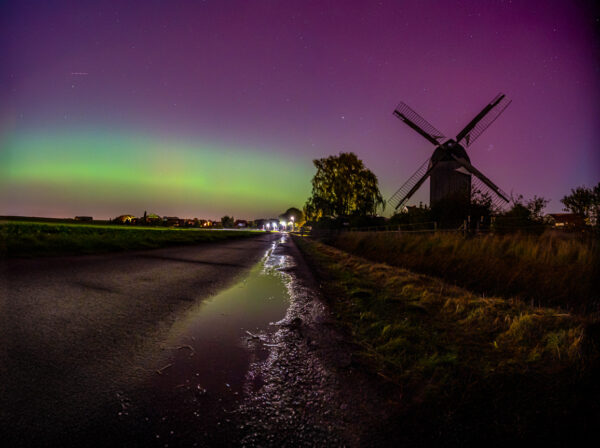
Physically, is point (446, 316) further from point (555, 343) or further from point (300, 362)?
point (300, 362)

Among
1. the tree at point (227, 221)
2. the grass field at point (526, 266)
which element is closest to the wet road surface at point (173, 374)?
the grass field at point (526, 266)

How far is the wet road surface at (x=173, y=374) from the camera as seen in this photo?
1.83 m

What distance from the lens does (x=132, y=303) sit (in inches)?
195

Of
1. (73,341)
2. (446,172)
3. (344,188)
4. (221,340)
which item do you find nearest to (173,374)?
(221,340)

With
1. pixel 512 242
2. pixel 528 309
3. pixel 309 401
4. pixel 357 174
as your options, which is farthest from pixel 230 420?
pixel 357 174

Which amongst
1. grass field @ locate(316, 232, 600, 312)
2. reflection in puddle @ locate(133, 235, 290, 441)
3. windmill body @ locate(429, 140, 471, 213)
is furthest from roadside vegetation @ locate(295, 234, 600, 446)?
windmill body @ locate(429, 140, 471, 213)

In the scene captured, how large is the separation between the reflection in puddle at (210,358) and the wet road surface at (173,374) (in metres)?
0.01

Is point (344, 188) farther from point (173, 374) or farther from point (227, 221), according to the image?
point (227, 221)

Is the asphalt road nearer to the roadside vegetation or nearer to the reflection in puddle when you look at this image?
the reflection in puddle

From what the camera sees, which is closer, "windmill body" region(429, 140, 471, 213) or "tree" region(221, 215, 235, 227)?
"windmill body" region(429, 140, 471, 213)

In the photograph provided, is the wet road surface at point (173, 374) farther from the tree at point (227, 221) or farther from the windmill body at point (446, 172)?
the tree at point (227, 221)

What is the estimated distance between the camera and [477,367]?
275 centimetres

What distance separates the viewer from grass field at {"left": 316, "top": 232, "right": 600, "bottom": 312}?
20.2 ft

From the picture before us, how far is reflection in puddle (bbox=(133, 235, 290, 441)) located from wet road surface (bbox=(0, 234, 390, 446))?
0.01 metres
